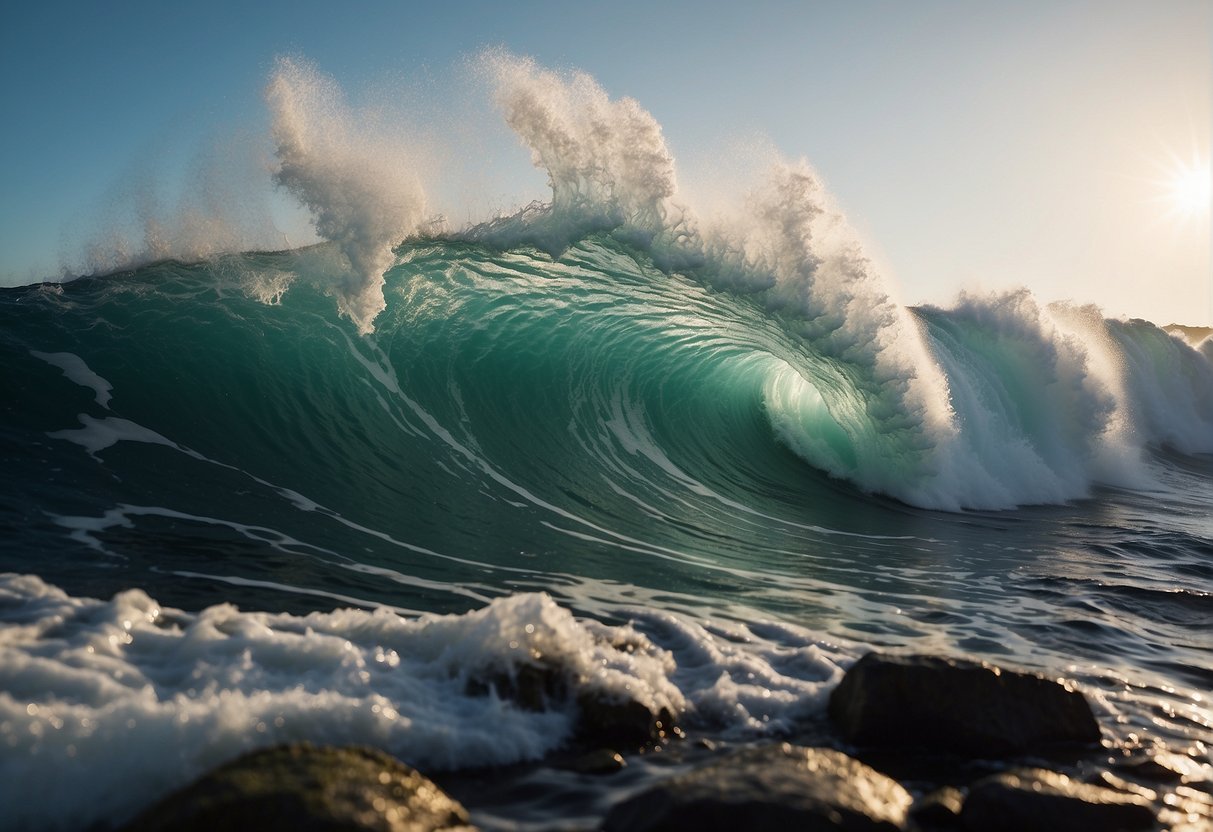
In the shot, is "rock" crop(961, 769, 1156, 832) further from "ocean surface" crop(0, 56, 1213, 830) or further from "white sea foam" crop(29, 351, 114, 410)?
"white sea foam" crop(29, 351, 114, 410)

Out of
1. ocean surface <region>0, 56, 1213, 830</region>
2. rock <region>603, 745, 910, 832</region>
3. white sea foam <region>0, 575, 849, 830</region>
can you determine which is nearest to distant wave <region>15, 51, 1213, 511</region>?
ocean surface <region>0, 56, 1213, 830</region>

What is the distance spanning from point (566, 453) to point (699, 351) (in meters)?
4.66

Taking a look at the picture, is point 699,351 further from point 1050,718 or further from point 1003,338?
point 1050,718

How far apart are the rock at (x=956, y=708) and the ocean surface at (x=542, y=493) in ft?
0.86

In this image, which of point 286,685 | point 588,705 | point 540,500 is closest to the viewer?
point 286,685

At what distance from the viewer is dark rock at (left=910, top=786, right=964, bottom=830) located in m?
2.66

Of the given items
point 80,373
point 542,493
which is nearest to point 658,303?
point 542,493

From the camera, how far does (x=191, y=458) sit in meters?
7.99

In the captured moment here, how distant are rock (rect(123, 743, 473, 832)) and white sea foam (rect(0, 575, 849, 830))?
12.5 inches

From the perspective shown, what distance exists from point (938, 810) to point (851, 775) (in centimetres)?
30

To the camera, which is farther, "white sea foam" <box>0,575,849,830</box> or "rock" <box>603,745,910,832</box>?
"white sea foam" <box>0,575,849,830</box>

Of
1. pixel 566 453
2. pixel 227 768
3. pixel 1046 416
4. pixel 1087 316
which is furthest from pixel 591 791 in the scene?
pixel 1087 316

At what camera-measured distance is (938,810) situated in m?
2.70

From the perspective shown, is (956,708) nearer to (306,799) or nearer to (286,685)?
(306,799)
